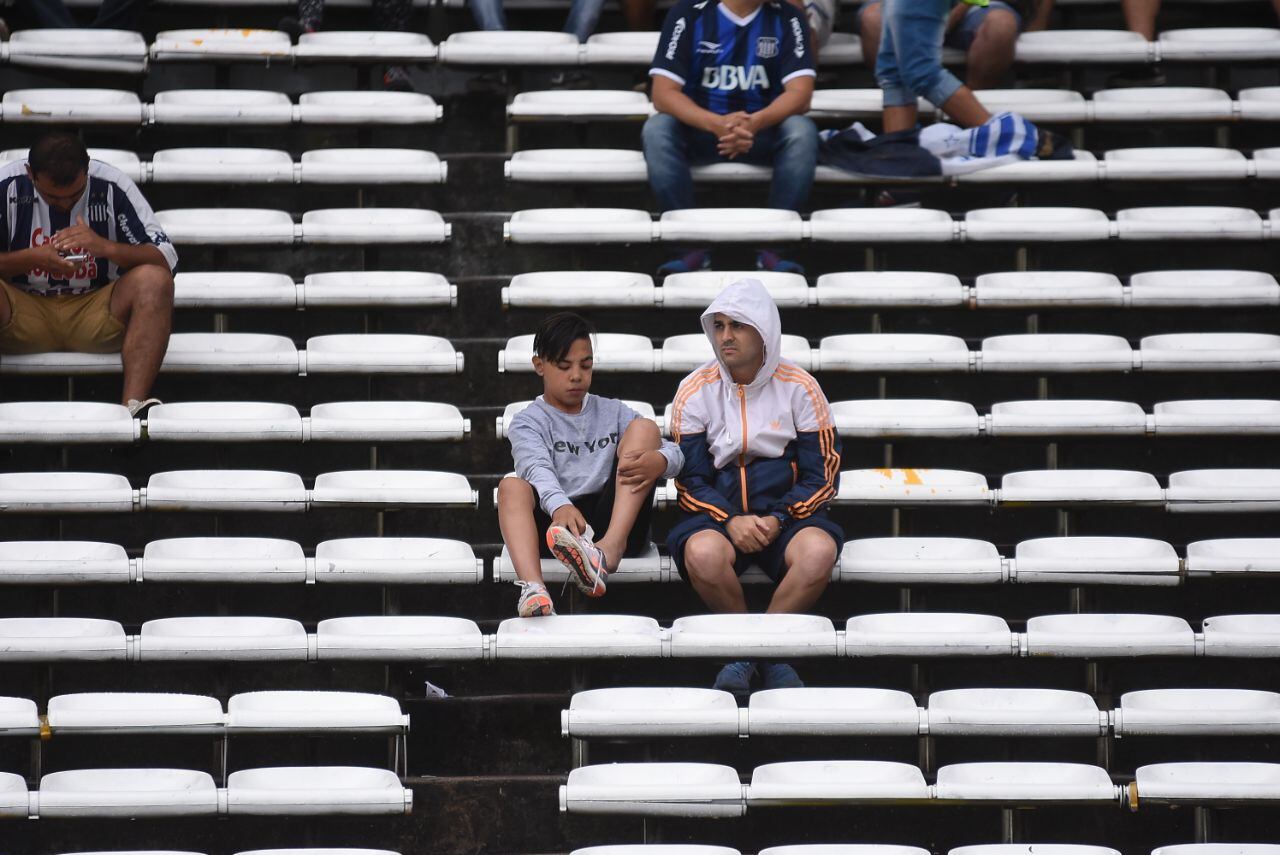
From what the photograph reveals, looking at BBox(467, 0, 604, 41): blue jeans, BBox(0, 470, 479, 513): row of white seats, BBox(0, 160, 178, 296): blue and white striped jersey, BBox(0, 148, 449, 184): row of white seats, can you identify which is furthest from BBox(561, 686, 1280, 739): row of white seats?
BBox(467, 0, 604, 41): blue jeans

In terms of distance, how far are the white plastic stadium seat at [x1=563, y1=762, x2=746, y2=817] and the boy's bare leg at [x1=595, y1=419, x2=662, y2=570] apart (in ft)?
2.13

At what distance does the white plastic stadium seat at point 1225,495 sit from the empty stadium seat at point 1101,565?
0.30 m

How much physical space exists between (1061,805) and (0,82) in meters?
4.84

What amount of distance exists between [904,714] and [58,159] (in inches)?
113

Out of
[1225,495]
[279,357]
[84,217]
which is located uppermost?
[84,217]

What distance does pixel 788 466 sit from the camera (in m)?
4.45

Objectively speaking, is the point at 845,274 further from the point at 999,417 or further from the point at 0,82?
the point at 0,82

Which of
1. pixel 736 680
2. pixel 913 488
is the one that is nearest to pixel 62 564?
pixel 736 680

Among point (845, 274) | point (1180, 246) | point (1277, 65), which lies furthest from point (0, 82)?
point (1277, 65)

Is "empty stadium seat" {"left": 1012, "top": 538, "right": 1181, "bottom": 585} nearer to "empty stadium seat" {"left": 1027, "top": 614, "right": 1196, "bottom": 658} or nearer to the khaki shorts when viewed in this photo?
"empty stadium seat" {"left": 1027, "top": 614, "right": 1196, "bottom": 658}

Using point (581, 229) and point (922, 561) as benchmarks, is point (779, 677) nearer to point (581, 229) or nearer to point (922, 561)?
point (922, 561)

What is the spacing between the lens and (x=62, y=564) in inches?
169

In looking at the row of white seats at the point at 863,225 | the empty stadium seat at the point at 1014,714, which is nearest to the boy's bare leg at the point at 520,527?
the empty stadium seat at the point at 1014,714

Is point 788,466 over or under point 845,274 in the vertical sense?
under
